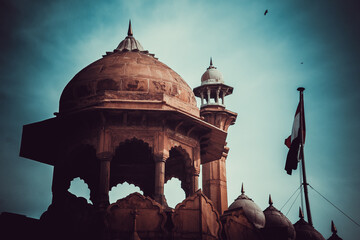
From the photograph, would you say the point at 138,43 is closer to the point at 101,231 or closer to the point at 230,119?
A: the point at 230,119

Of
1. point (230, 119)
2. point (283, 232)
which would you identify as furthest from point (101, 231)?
point (230, 119)

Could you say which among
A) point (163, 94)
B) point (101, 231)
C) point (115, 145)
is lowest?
point (101, 231)

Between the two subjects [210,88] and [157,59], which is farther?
[210,88]

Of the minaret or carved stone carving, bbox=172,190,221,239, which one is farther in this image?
the minaret

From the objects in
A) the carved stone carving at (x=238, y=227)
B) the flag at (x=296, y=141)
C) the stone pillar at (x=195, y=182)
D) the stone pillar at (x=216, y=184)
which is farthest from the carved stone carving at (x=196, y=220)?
the stone pillar at (x=216, y=184)

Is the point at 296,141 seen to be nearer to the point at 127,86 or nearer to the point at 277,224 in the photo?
the point at 277,224

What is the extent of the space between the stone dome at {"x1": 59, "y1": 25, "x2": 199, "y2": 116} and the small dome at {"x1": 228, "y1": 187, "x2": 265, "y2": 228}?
365 cm

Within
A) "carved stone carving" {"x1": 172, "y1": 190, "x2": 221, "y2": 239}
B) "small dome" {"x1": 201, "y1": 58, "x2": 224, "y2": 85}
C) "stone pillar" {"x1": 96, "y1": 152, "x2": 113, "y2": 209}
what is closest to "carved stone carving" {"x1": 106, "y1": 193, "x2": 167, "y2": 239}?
"carved stone carving" {"x1": 172, "y1": 190, "x2": 221, "y2": 239}

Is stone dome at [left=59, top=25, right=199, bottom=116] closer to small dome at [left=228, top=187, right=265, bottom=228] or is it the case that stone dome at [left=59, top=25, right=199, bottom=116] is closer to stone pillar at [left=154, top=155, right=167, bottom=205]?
stone pillar at [left=154, top=155, right=167, bottom=205]

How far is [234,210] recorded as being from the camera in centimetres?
1748

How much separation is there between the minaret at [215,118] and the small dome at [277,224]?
7.35 meters

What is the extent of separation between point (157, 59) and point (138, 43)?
1.52 metres

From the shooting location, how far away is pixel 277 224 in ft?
55.3

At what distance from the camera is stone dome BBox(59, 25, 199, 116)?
19.0m
